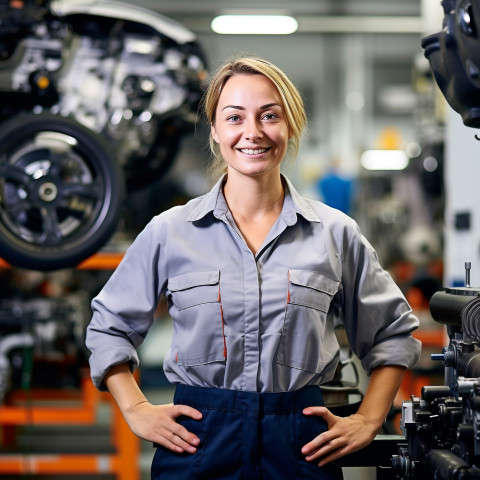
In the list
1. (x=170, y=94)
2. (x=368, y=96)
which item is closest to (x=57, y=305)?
(x=170, y=94)

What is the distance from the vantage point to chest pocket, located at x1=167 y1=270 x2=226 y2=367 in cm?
168

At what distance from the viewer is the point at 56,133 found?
3.27 metres

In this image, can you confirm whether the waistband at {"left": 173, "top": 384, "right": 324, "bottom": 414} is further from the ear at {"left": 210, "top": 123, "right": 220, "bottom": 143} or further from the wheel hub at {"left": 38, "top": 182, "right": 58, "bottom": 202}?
the wheel hub at {"left": 38, "top": 182, "right": 58, "bottom": 202}

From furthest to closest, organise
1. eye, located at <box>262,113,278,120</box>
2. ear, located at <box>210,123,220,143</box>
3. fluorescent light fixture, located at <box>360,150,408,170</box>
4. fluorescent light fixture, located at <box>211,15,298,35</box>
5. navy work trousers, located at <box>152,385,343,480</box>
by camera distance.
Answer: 1. fluorescent light fixture, located at <box>360,150,408,170</box>
2. fluorescent light fixture, located at <box>211,15,298,35</box>
3. ear, located at <box>210,123,220,143</box>
4. eye, located at <box>262,113,278,120</box>
5. navy work trousers, located at <box>152,385,343,480</box>

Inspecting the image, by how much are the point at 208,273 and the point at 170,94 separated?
2.34 metres

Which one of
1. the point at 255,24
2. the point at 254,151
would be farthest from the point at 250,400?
the point at 255,24

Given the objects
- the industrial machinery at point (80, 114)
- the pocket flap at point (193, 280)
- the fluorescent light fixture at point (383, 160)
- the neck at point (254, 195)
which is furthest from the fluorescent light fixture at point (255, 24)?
the pocket flap at point (193, 280)

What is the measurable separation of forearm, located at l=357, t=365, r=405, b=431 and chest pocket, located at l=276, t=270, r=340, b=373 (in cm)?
A: 14

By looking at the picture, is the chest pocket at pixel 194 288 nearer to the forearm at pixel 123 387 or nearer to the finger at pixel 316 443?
the forearm at pixel 123 387

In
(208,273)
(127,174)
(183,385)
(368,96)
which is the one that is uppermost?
(368,96)

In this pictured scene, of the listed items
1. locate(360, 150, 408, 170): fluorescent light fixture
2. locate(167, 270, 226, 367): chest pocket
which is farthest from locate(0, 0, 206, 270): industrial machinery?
locate(360, 150, 408, 170): fluorescent light fixture

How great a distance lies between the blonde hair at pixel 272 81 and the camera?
1716 millimetres

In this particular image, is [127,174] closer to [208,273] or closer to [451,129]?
[451,129]

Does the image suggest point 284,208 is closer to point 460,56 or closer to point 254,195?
point 254,195
